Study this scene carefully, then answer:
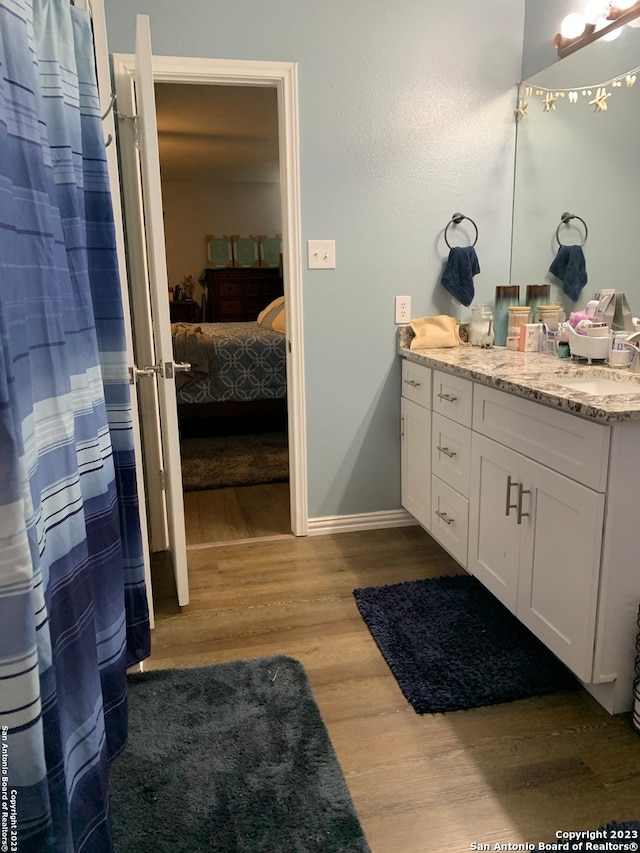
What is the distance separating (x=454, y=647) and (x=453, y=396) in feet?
2.95

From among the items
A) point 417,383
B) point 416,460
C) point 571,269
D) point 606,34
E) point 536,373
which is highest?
point 606,34

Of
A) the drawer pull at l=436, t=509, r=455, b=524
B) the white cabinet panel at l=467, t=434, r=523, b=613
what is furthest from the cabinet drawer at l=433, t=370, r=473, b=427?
the drawer pull at l=436, t=509, r=455, b=524

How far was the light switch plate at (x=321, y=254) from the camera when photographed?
273cm

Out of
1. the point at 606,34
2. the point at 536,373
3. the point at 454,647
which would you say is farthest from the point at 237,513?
the point at 606,34

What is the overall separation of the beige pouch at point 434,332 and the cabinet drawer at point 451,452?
0.43 m

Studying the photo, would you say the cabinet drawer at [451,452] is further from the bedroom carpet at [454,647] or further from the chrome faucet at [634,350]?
the chrome faucet at [634,350]

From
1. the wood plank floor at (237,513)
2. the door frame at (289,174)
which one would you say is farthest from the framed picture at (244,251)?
the door frame at (289,174)

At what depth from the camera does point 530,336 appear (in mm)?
2645

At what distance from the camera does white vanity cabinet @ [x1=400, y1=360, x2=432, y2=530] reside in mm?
2658

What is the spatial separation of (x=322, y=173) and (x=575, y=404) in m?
1.66

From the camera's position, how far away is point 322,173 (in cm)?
268

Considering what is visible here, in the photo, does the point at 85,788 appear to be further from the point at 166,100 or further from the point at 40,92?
the point at 166,100

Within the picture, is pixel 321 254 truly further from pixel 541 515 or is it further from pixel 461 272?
pixel 541 515

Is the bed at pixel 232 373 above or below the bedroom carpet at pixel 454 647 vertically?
above
